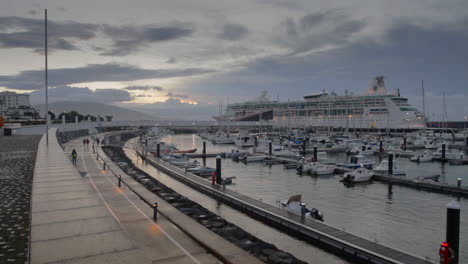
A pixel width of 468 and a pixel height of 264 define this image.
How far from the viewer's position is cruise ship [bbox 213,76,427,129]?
82.8m

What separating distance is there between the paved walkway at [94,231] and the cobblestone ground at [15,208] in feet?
2.16

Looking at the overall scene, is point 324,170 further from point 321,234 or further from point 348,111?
point 348,111

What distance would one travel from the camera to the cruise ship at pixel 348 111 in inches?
3258

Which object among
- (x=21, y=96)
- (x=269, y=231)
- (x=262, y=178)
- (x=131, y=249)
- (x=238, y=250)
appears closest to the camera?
(x=131, y=249)

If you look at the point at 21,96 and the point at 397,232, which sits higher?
the point at 21,96

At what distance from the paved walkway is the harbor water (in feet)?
15.5

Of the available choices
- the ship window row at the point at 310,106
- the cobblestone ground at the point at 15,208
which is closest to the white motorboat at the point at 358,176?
the cobblestone ground at the point at 15,208

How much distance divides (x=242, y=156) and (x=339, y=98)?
6410cm

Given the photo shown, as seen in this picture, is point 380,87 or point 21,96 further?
point 21,96

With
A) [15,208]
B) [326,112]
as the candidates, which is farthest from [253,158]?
[326,112]

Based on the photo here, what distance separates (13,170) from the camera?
18.6 m

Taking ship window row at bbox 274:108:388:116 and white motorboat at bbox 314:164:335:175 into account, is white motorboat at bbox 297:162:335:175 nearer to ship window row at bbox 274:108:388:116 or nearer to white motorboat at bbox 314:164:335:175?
white motorboat at bbox 314:164:335:175

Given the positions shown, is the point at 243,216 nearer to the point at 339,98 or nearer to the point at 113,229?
Result: the point at 113,229

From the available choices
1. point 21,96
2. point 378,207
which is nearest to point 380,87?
point 378,207
